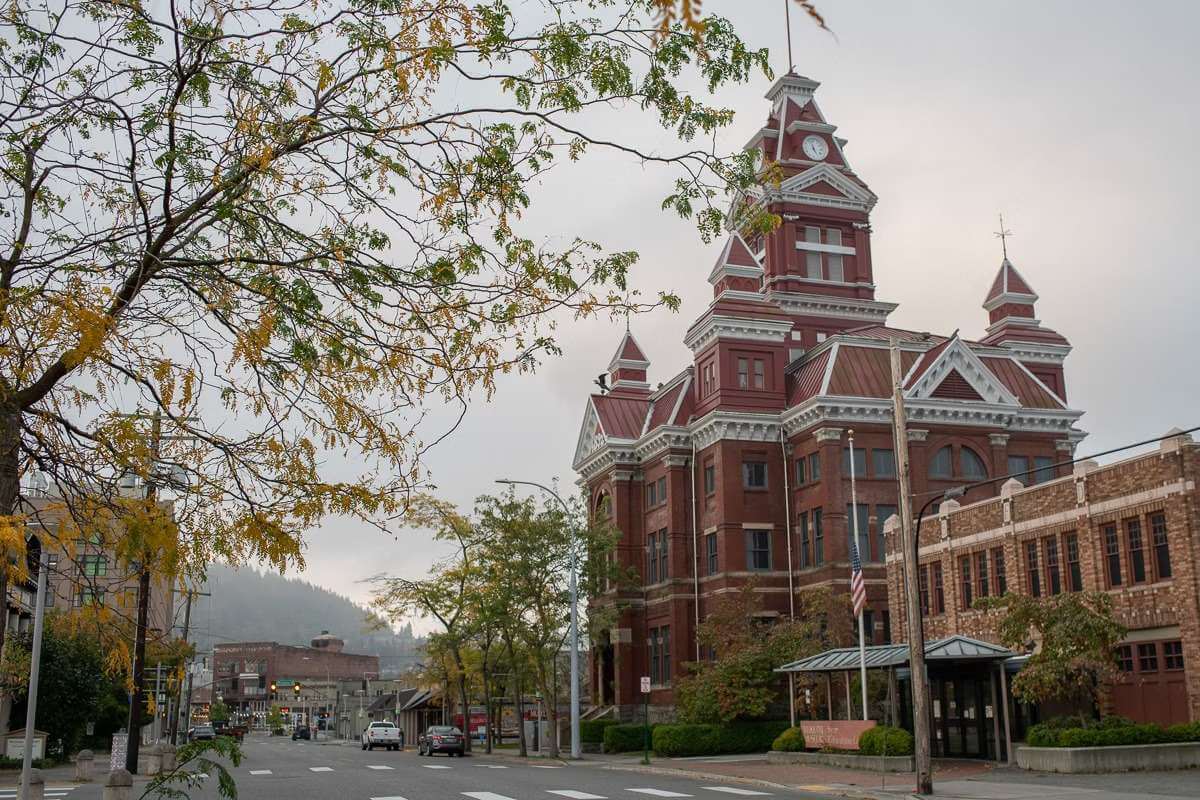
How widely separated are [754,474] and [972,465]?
10.5 metres

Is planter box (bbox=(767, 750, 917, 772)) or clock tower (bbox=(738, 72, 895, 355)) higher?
clock tower (bbox=(738, 72, 895, 355))

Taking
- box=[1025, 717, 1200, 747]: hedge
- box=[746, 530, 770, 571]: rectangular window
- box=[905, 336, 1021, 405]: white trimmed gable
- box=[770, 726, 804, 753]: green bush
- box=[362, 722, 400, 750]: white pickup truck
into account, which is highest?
box=[905, 336, 1021, 405]: white trimmed gable

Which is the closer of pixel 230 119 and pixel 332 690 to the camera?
pixel 230 119

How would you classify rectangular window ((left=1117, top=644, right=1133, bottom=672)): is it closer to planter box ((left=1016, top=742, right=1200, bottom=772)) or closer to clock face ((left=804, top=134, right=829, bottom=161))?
planter box ((left=1016, top=742, right=1200, bottom=772))

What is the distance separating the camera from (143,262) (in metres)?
9.66

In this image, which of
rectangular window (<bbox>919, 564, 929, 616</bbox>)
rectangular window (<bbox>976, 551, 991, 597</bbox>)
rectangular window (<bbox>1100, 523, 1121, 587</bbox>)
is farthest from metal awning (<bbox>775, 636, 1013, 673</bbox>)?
rectangular window (<bbox>919, 564, 929, 616</bbox>)

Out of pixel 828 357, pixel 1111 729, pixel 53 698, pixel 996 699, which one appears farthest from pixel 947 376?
pixel 53 698

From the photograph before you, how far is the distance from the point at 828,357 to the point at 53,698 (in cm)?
3707

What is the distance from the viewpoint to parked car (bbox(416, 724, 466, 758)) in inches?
2175

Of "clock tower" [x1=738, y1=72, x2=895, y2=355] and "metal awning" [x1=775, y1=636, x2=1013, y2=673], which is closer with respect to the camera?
"metal awning" [x1=775, y1=636, x2=1013, y2=673]

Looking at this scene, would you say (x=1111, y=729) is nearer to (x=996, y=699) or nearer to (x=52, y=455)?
(x=996, y=699)

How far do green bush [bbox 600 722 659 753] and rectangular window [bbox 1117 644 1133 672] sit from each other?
25.3 m

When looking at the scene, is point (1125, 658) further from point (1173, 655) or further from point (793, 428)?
point (793, 428)

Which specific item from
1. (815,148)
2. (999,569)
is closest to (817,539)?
(999,569)
